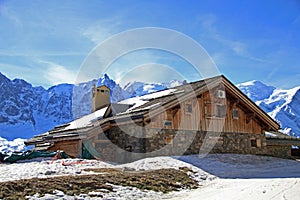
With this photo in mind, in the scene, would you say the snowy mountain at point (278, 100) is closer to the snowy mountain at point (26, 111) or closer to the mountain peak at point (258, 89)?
the mountain peak at point (258, 89)

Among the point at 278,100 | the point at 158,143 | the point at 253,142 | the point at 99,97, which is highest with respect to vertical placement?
the point at 278,100

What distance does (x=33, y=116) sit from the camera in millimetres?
188000

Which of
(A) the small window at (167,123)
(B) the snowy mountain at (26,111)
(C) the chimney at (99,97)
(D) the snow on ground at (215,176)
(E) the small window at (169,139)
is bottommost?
(D) the snow on ground at (215,176)

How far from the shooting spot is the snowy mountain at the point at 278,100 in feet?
486

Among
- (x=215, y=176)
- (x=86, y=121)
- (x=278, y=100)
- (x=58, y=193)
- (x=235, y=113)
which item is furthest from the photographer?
(x=278, y=100)

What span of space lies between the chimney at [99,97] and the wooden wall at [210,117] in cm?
1264

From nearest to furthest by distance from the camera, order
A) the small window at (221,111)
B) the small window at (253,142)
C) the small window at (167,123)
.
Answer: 1. the small window at (167,123)
2. the small window at (221,111)
3. the small window at (253,142)

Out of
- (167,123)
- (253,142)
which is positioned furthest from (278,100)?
(167,123)

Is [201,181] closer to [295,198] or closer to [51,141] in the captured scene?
[295,198]

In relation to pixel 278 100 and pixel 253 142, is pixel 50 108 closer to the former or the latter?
pixel 278 100

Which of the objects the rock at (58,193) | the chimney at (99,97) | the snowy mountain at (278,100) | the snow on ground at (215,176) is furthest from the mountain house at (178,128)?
the snowy mountain at (278,100)

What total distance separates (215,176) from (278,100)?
159491 millimetres

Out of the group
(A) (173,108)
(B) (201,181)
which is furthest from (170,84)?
(B) (201,181)

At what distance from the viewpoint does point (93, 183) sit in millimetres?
10094
